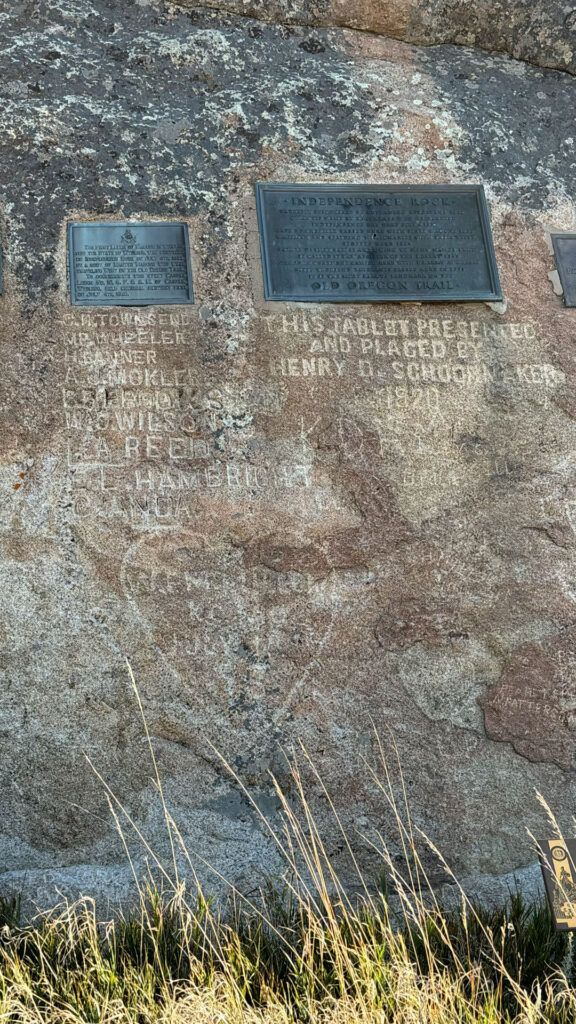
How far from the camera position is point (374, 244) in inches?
160

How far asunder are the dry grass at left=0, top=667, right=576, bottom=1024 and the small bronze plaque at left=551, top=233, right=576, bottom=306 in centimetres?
229

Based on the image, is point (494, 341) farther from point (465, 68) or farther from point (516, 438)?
point (465, 68)

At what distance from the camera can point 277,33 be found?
432 cm

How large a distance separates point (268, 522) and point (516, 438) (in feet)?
3.33

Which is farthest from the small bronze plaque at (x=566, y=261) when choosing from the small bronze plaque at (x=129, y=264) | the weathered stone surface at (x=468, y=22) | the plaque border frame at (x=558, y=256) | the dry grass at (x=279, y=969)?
the dry grass at (x=279, y=969)

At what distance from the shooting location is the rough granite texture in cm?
347

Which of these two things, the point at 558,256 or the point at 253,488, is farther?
the point at 558,256

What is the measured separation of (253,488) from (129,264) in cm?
97

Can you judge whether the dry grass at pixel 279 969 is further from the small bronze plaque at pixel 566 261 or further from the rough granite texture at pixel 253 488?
the small bronze plaque at pixel 566 261

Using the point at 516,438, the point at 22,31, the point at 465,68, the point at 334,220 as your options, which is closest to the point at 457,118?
the point at 465,68

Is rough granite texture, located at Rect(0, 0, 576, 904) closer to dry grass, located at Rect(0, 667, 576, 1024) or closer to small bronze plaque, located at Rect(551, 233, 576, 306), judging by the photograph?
small bronze plaque, located at Rect(551, 233, 576, 306)

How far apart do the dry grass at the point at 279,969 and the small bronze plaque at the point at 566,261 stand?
229cm

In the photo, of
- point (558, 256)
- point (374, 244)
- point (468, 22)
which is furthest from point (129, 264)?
point (468, 22)

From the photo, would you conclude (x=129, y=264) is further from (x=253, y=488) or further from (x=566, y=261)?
(x=566, y=261)
